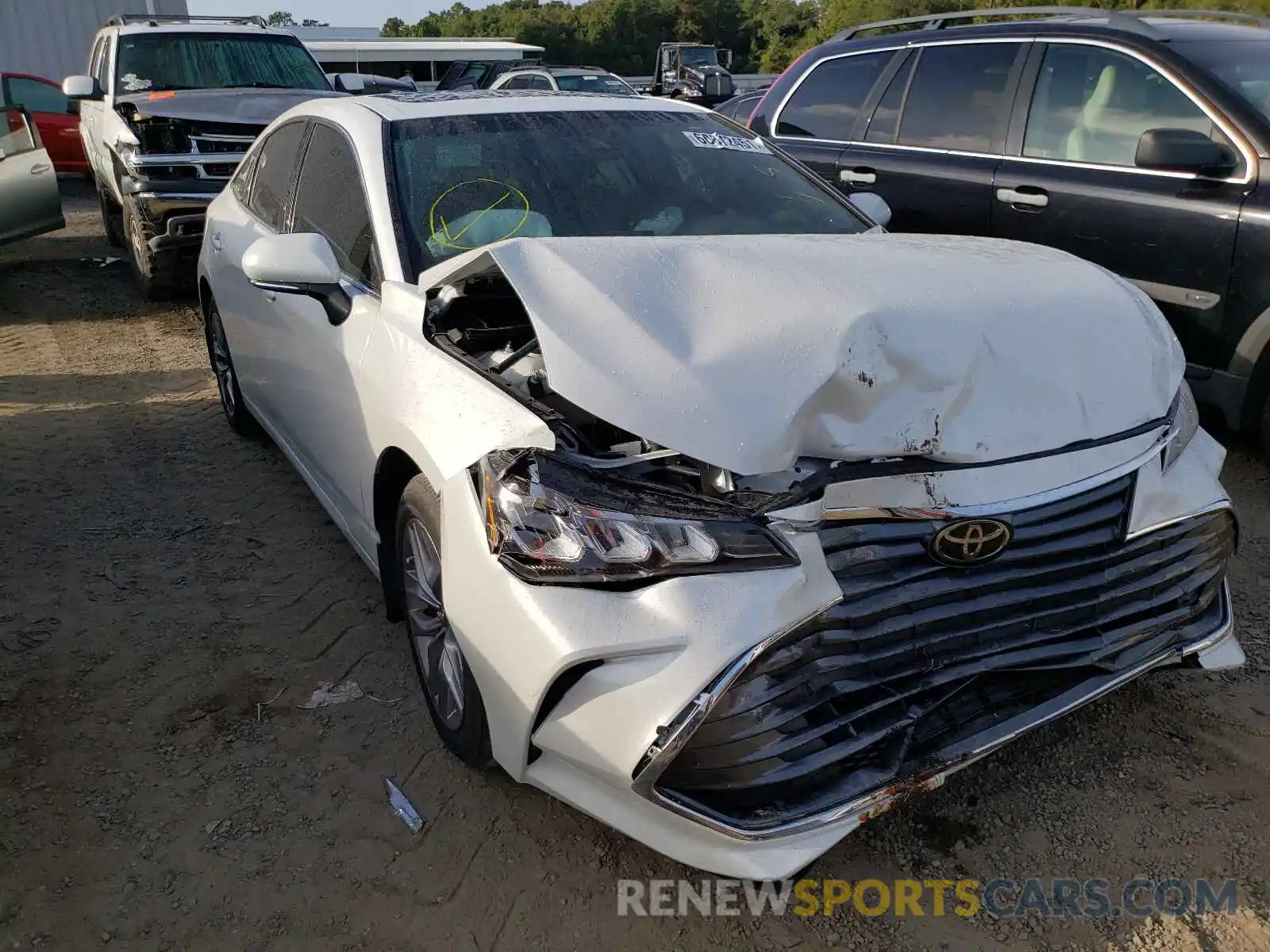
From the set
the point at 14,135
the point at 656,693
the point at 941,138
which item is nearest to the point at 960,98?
the point at 941,138

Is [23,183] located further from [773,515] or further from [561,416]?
[773,515]

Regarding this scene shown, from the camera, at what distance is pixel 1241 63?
4262mm

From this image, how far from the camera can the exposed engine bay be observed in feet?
6.82

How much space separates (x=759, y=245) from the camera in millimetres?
2725

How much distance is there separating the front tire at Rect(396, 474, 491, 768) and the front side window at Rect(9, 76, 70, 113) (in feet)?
42.7

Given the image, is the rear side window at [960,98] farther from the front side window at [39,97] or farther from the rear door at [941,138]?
the front side window at [39,97]

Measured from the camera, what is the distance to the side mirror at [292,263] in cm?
291

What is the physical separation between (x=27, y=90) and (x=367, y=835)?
1386 cm

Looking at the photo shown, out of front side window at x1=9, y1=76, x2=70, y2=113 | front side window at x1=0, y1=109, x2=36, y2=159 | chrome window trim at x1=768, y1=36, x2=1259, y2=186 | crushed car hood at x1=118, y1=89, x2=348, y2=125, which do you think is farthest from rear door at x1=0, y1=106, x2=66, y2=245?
chrome window trim at x1=768, y1=36, x2=1259, y2=186

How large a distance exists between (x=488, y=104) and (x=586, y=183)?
0.56 metres

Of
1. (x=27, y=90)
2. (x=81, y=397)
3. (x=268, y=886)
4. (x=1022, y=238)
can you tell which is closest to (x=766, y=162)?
(x=1022, y=238)

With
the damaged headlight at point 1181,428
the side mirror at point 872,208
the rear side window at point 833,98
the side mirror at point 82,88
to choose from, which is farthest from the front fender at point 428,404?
the side mirror at point 82,88

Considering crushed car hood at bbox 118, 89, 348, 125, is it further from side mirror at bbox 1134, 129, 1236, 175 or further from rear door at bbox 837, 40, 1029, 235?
side mirror at bbox 1134, 129, 1236, 175

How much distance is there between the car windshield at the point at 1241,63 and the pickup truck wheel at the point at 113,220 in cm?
782
